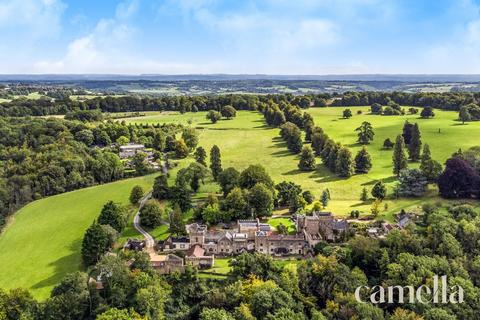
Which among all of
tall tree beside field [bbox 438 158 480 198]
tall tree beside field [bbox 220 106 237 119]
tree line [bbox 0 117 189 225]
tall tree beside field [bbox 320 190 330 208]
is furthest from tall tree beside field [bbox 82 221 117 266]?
tall tree beside field [bbox 220 106 237 119]

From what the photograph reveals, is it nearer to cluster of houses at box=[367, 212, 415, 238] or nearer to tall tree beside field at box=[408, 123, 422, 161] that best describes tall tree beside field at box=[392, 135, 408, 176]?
tall tree beside field at box=[408, 123, 422, 161]

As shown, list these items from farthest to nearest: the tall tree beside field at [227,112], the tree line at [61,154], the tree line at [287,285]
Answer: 1. the tall tree beside field at [227,112]
2. the tree line at [61,154]
3. the tree line at [287,285]

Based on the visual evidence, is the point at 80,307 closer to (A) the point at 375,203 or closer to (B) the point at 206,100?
(A) the point at 375,203

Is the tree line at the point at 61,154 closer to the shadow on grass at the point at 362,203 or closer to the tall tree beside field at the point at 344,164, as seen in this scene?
the tall tree beside field at the point at 344,164

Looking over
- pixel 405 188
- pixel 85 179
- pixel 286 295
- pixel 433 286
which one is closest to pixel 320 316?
pixel 286 295

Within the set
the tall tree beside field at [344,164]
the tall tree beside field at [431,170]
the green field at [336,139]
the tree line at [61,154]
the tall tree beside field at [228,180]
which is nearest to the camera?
the tall tree beside field at [228,180]

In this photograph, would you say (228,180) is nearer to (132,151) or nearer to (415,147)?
A: (415,147)

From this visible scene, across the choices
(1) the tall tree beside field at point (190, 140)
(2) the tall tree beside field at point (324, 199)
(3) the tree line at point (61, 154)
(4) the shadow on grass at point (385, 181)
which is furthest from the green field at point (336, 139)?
(3) the tree line at point (61, 154)
